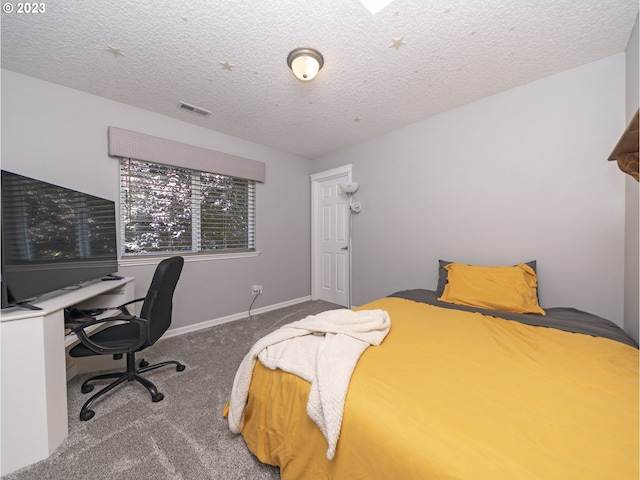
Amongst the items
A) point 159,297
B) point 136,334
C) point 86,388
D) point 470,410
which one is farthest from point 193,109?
point 470,410

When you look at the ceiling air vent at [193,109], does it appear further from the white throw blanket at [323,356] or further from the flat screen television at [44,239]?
the white throw blanket at [323,356]

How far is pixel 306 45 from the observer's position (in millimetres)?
1776

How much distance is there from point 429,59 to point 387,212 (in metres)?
1.69

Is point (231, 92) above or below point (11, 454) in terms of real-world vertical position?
above

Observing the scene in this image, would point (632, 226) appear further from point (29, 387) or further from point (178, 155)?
point (178, 155)

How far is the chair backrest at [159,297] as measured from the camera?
1691 mm

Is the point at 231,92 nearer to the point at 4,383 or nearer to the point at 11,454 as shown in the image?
the point at 4,383

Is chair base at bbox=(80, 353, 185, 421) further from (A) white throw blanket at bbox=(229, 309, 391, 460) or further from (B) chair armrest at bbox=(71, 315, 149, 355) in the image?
(A) white throw blanket at bbox=(229, 309, 391, 460)

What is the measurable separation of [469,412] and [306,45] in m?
2.25

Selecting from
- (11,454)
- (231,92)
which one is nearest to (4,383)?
(11,454)

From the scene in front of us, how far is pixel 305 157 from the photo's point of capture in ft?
13.6

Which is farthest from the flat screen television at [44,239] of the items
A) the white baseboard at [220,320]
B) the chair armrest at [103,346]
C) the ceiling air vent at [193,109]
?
the ceiling air vent at [193,109]

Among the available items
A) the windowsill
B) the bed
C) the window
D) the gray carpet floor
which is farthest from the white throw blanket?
the window

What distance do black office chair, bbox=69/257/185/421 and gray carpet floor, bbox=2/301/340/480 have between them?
0.10m
